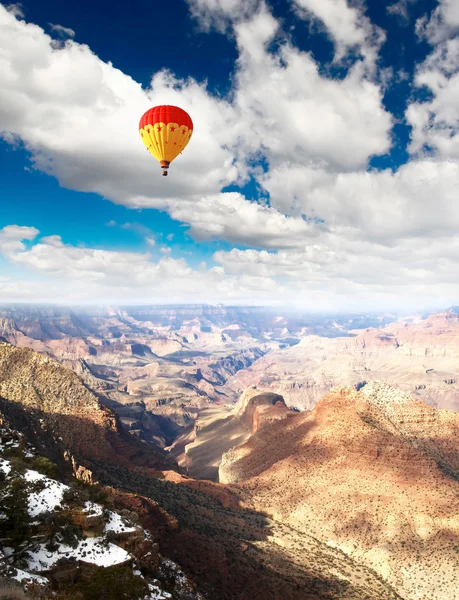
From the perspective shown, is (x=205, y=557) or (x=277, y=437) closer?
(x=205, y=557)

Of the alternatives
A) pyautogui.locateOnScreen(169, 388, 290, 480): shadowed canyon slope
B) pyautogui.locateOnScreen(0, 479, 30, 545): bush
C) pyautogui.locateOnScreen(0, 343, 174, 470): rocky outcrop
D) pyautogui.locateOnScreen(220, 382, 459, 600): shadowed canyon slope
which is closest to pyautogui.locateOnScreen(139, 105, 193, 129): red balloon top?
pyautogui.locateOnScreen(0, 479, 30, 545): bush

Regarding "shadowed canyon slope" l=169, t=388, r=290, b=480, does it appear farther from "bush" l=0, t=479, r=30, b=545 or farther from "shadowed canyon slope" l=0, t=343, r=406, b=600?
"bush" l=0, t=479, r=30, b=545

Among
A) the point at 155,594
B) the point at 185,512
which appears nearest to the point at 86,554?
the point at 155,594

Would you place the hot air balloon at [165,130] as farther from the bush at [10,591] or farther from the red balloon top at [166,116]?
the bush at [10,591]

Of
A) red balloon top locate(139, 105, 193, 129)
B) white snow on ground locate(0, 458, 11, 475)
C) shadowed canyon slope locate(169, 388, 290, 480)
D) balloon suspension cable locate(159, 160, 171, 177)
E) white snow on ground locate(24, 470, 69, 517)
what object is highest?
red balloon top locate(139, 105, 193, 129)

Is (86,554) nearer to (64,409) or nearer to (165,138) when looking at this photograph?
(165,138)

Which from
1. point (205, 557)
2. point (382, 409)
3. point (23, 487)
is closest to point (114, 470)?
point (205, 557)

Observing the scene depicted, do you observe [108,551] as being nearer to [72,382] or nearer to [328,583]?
[328,583]
